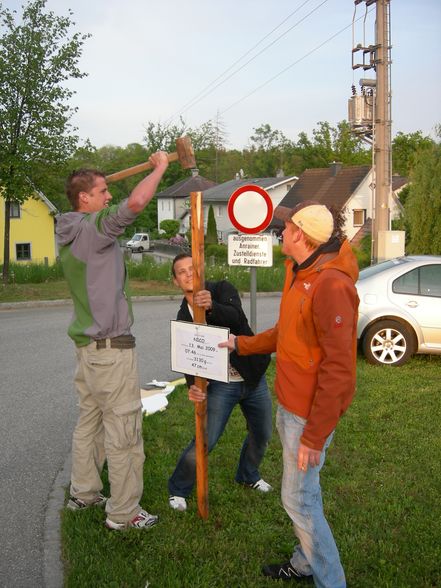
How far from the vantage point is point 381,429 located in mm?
5941

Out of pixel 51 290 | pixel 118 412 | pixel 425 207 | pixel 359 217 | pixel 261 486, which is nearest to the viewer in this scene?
pixel 118 412

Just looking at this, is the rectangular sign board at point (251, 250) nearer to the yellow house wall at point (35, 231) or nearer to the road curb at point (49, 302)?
the road curb at point (49, 302)

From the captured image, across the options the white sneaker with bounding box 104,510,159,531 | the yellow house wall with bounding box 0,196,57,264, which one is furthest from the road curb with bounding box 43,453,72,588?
the yellow house wall with bounding box 0,196,57,264

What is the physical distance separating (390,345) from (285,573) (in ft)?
18.6

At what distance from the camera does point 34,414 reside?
22.9ft

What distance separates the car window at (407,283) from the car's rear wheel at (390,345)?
51 cm

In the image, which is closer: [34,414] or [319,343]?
[319,343]

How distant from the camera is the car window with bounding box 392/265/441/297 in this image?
29.1 feet

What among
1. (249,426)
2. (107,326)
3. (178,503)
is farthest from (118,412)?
(249,426)

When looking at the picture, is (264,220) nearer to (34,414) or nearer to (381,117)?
(34,414)

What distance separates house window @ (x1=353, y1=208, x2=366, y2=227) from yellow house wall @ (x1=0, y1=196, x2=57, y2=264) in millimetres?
23749

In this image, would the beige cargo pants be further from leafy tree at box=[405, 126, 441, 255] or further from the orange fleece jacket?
leafy tree at box=[405, 126, 441, 255]

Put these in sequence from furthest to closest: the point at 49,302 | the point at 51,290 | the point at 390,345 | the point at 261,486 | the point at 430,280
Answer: the point at 51,290
the point at 49,302
the point at 430,280
the point at 390,345
the point at 261,486

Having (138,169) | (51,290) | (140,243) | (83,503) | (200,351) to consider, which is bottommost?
(83,503)
